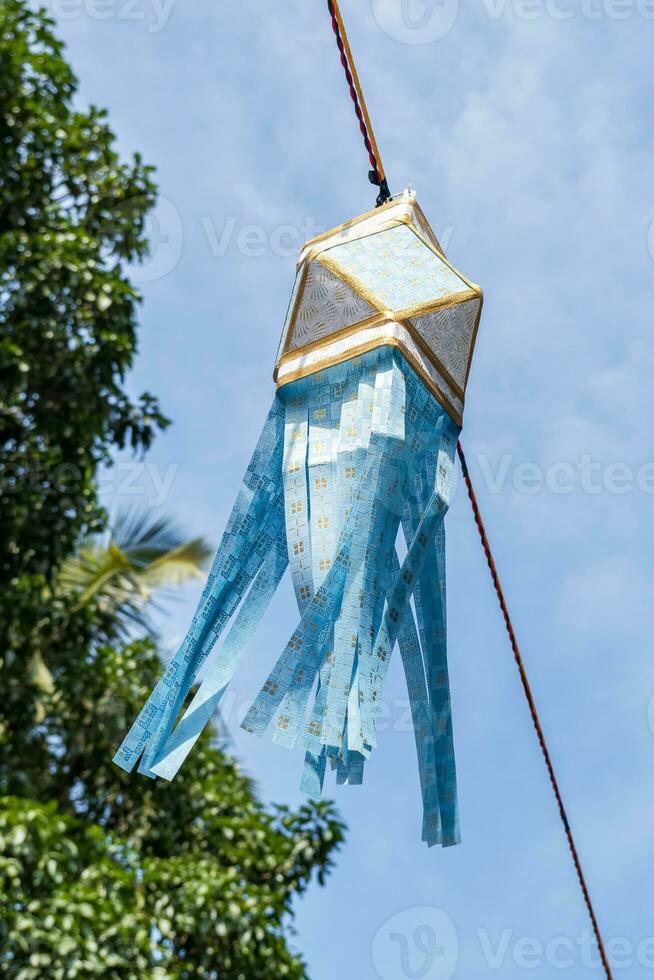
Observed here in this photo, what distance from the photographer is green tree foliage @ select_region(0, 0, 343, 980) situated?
198 inches

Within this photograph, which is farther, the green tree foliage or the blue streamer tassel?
the green tree foliage

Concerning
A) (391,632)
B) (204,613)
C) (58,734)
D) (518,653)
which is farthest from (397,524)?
(58,734)

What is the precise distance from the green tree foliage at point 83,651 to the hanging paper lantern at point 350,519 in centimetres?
268

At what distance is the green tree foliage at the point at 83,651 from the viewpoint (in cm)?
502

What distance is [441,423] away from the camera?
7.95 ft

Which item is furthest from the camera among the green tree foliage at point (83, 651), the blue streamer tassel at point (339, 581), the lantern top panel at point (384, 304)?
the green tree foliage at point (83, 651)

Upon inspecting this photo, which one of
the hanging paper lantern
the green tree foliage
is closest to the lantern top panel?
the hanging paper lantern

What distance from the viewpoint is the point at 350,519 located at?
7.14 ft

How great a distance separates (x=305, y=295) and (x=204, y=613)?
641 mm

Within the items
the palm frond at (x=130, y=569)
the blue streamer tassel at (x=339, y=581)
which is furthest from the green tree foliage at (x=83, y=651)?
the blue streamer tassel at (x=339, y=581)

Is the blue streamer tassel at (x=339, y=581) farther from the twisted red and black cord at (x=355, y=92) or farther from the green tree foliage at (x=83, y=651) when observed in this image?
the green tree foliage at (x=83, y=651)

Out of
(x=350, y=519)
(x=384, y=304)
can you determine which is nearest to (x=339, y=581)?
(x=350, y=519)

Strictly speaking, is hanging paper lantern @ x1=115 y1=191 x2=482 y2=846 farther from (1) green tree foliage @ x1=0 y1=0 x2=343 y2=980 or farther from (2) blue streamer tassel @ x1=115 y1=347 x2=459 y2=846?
(1) green tree foliage @ x1=0 y1=0 x2=343 y2=980

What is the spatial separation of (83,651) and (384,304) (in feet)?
12.4
